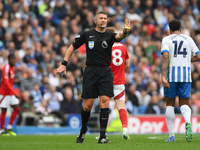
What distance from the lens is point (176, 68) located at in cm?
915

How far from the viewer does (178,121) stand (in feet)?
54.9

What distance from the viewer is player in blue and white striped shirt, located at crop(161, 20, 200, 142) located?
912cm

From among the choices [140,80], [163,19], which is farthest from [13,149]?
[163,19]

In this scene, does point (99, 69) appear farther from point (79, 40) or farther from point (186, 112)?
point (186, 112)

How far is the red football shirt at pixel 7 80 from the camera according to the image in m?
13.3

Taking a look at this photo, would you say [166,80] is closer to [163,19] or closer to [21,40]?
[21,40]

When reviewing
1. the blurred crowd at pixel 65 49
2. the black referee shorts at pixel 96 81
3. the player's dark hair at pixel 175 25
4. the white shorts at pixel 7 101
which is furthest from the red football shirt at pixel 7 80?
the player's dark hair at pixel 175 25

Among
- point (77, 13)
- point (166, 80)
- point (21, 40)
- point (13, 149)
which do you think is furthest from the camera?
point (77, 13)

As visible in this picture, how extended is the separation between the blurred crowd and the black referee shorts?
22.6 feet

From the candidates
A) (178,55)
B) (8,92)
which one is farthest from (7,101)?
(178,55)

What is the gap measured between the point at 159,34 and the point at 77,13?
413 cm

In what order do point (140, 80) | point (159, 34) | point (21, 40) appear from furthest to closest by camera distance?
point (159, 34) < point (140, 80) < point (21, 40)

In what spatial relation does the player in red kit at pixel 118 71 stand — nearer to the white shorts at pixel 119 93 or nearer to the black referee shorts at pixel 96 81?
the white shorts at pixel 119 93

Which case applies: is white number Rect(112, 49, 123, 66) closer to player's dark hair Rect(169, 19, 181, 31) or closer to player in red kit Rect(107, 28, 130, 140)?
player in red kit Rect(107, 28, 130, 140)
